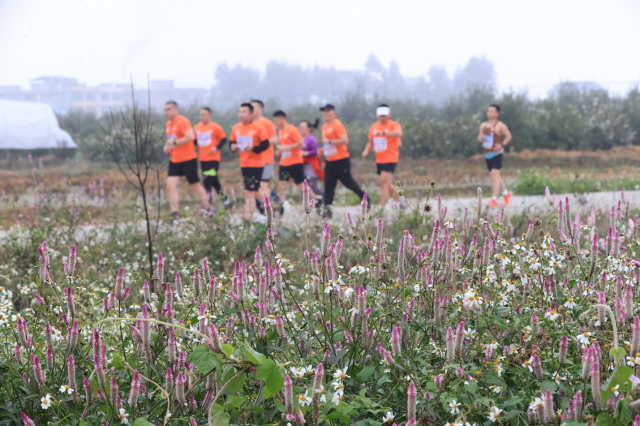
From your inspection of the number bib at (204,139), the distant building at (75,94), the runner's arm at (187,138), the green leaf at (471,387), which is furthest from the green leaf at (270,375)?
the distant building at (75,94)

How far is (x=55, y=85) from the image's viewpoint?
116688 mm

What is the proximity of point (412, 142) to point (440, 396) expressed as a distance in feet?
82.7

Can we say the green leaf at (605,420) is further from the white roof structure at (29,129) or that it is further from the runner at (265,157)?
the white roof structure at (29,129)

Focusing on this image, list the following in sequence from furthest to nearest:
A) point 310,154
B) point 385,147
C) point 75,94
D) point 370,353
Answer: point 75,94 → point 310,154 → point 385,147 → point 370,353

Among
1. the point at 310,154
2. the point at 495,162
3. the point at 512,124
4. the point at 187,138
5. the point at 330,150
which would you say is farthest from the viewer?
the point at 512,124

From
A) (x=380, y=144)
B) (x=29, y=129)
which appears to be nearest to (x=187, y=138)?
(x=380, y=144)

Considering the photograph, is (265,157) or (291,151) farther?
(291,151)

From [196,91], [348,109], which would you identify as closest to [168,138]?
[348,109]

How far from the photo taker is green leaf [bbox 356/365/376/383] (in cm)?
200

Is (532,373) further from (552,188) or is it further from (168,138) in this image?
(552,188)

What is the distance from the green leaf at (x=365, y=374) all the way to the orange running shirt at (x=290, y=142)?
7.76 metres

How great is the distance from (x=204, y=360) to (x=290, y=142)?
318 inches

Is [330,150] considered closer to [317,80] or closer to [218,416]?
[218,416]

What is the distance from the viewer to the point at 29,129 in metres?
35.7
